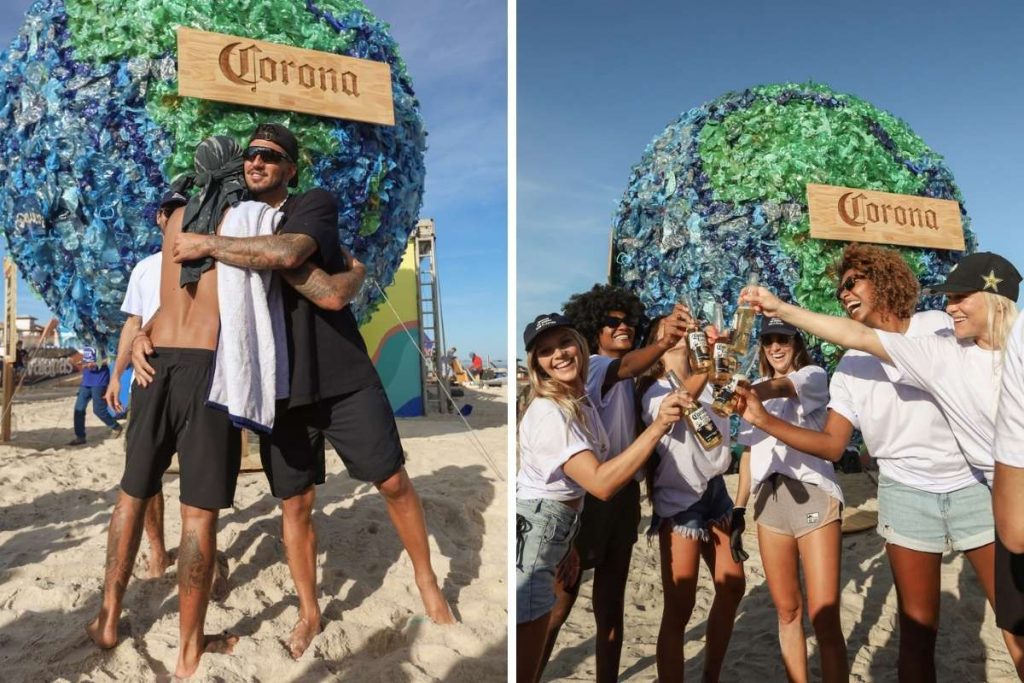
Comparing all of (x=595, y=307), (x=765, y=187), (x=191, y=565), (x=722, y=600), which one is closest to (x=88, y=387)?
(x=191, y=565)

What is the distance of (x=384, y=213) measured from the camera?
4.03m

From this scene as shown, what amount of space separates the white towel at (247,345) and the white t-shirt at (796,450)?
148 centimetres

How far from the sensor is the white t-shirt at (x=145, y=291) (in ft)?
9.42

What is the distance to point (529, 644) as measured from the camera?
193cm

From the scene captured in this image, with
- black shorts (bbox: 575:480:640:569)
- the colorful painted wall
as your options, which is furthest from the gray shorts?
the colorful painted wall

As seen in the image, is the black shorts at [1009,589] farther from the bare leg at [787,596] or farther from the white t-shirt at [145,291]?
the white t-shirt at [145,291]

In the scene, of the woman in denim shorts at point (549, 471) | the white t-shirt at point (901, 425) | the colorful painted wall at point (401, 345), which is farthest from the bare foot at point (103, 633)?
the colorful painted wall at point (401, 345)

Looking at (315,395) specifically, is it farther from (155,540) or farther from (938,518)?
(938,518)

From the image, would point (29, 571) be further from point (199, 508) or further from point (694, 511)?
point (694, 511)

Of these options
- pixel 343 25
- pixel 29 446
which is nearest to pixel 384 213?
pixel 343 25

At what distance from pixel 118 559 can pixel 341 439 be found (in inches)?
31.2

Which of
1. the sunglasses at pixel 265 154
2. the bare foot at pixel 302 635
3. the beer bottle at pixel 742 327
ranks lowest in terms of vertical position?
the bare foot at pixel 302 635

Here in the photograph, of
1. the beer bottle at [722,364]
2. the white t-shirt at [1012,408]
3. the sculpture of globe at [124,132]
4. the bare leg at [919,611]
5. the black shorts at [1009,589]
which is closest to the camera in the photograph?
the white t-shirt at [1012,408]

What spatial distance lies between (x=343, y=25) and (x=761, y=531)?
9.80 ft
